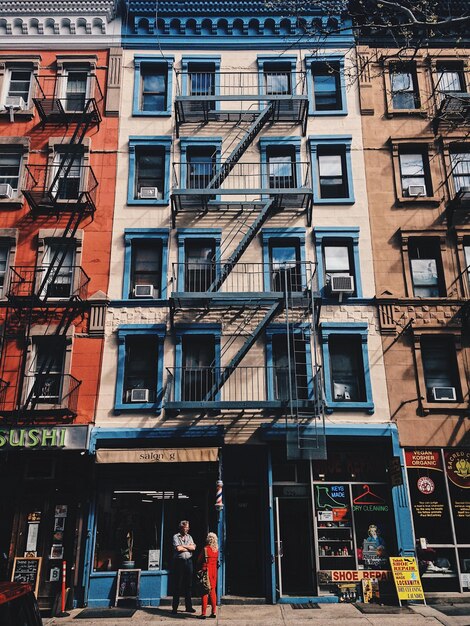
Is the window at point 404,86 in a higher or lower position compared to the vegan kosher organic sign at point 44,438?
higher

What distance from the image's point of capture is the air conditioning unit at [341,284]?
1653cm

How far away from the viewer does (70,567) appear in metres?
14.4

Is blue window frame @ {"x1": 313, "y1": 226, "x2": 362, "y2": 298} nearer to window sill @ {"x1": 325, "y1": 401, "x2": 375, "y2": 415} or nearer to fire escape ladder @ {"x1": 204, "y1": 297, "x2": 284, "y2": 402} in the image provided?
fire escape ladder @ {"x1": 204, "y1": 297, "x2": 284, "y2": 402}

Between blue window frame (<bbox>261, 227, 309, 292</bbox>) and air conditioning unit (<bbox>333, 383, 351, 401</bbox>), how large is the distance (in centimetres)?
313

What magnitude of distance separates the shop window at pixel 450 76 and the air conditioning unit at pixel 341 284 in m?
8.20

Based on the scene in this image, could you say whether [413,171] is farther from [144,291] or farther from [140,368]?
[140,368]

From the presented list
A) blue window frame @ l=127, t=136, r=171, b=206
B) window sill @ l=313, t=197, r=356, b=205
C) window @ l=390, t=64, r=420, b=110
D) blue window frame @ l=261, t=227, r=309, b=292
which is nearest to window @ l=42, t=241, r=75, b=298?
blue window frame @ l=127, t=136, r=171, b=206

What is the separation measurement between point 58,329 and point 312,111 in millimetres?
11126

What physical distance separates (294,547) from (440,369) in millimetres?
6678

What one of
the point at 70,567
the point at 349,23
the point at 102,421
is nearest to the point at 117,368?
the point at 102,421

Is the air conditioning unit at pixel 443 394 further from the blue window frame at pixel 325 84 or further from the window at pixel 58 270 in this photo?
the window at pixel 58 270

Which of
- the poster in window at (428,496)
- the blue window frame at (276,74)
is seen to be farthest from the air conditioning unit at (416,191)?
the poster in window at (428,496)

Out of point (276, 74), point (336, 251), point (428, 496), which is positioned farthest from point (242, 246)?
point (428, 496)

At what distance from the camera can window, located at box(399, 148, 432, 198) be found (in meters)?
18.1
